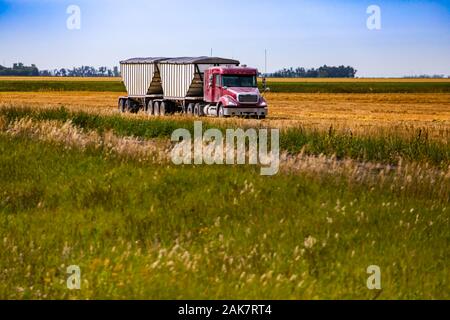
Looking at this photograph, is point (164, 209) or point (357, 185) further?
point (357, 185)

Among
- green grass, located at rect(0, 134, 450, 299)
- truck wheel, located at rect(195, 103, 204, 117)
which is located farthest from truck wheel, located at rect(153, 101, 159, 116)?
green grass, located at rect(0, 134, 450, 299)

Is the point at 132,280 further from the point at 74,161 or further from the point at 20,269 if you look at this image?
the point at 74,161

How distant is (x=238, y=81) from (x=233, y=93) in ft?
4.03

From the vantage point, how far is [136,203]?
459 inches

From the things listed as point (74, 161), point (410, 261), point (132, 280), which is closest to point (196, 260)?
point (132, 280)

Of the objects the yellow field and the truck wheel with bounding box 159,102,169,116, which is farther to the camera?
the truck wheel with bounding box 159,102,169,116

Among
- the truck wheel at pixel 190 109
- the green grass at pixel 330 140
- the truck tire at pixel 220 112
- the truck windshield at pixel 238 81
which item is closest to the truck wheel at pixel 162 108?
the truck wheel at pixel 190 109

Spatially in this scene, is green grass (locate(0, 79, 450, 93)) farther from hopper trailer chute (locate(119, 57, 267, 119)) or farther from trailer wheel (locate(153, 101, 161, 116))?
trailer wheel (locate(153, 101, 161, 116))

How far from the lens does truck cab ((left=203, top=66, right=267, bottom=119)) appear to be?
38562mm

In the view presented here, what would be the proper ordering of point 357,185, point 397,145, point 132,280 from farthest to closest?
point 397,145 → point 357,185 → point 132,280

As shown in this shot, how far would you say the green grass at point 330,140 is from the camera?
20047 mm

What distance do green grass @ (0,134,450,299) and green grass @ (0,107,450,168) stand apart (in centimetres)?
474

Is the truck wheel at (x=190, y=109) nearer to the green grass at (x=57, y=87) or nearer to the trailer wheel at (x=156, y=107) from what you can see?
the trailer wheel at (x=156, y=107)
